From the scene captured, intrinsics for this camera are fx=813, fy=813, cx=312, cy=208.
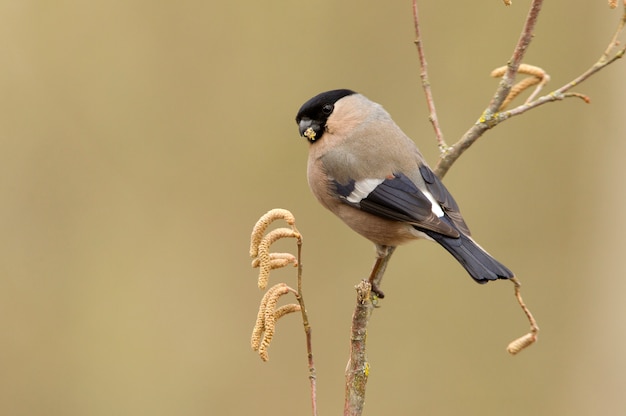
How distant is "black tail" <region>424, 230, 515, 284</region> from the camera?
9.71 ft

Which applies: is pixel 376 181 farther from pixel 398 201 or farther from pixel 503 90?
pixel 503 90

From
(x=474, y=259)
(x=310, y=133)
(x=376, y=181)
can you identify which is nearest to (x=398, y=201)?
(x=376, y=181)

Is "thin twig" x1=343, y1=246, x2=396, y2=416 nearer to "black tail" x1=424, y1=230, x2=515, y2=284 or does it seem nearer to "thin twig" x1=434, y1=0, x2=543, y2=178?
"black tail" x1=424, y1=230, x2=515, y2=284

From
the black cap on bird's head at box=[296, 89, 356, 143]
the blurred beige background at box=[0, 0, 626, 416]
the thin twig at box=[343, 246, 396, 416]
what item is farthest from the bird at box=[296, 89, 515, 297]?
the blurred beige background at box=[0, 0, 626, 416]

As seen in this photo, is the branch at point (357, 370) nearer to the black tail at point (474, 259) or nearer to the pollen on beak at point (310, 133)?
the black tail at point (474, 259)

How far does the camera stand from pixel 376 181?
3514mm

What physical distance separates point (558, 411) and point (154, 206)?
301 cm

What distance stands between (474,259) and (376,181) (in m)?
0.61

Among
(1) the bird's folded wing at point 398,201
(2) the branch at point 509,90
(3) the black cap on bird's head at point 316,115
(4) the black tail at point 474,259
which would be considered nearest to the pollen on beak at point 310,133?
(3) the black cap on bird's head at point 316,115

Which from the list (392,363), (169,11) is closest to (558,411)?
(392,363)

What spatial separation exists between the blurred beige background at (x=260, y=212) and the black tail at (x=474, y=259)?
185 cm

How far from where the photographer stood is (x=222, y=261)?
5297mm

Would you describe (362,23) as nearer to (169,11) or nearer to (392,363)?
(169,11)

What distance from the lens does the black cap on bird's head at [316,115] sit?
379cm
